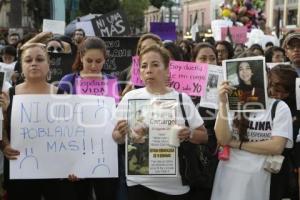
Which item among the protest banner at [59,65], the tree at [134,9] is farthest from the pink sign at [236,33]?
the tree at [134,9]

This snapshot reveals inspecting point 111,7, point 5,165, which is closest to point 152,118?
point 5,165

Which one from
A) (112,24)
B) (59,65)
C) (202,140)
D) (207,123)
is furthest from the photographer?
(112,24)

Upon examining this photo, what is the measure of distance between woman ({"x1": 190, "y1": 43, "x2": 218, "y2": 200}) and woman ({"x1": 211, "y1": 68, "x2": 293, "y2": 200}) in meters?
0.17

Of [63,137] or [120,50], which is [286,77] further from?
[120,50]

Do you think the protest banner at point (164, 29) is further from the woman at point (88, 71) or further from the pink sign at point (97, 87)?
the pink sign at point (97, 87)

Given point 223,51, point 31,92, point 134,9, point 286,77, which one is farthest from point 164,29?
point 134,9

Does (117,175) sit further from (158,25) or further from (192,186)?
(158,25)

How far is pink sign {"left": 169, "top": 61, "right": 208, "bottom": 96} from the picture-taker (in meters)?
4.98

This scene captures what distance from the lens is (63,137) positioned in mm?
4133

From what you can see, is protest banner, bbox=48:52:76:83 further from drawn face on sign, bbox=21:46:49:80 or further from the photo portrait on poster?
the photo portrait on poster

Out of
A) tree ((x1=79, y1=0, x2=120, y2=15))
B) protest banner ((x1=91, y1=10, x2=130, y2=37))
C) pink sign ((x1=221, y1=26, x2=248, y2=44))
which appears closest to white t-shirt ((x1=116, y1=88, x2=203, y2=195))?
protest banner ((x1=91, y1=10, x2=130, y2=37))

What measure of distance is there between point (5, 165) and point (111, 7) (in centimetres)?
4463

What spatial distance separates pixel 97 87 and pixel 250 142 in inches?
53.0

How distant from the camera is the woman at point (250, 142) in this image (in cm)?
382
